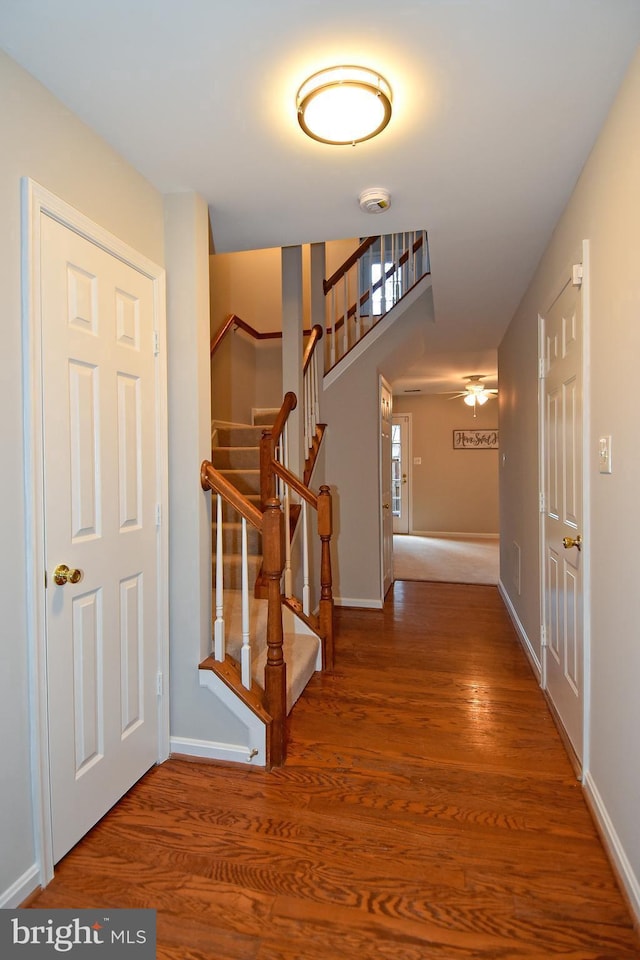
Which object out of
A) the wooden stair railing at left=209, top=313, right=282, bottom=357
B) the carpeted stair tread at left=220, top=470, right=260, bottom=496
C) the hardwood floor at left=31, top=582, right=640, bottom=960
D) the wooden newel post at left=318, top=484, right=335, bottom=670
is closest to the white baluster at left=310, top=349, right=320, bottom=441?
the carpeted stair tread at left=220, top=470, right=260, bottom=496

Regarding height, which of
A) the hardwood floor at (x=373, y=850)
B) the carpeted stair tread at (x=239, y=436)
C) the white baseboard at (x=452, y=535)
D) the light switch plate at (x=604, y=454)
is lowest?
the hardwood floor at (x=373, y=850)

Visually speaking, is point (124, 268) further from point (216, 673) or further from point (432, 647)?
point (432, 647)

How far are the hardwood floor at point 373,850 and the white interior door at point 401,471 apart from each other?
6.21 metres

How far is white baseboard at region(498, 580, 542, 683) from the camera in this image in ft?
9.82

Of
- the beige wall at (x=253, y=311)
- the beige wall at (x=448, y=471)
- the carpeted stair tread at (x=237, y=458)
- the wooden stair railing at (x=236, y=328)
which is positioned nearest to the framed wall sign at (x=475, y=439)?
the beige wall at (x=448, y=471)

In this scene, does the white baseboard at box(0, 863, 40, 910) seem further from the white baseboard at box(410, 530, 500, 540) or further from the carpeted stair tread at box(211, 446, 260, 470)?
the white baseboard at box(410, 530, 500, 540)

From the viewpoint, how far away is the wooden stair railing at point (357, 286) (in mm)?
4410

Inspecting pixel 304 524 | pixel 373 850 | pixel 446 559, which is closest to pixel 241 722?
pixel 373 850

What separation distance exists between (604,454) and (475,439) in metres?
7.02

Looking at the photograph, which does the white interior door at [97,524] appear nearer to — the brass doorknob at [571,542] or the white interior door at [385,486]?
the brass doorknob at [571,542]

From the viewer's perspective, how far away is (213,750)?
217cm

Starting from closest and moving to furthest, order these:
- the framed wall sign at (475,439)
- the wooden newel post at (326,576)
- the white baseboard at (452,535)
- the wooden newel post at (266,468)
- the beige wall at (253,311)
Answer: the wooden newel post at (326,576), the wooden newel post at (266,468), the beige wall at (253,311), the white baseboard at (452,535), the framed wall sign at (475,439)

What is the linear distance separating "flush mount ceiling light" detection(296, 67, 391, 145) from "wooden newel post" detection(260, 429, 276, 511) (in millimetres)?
1692

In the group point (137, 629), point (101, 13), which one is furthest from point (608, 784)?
point (101, 13)
